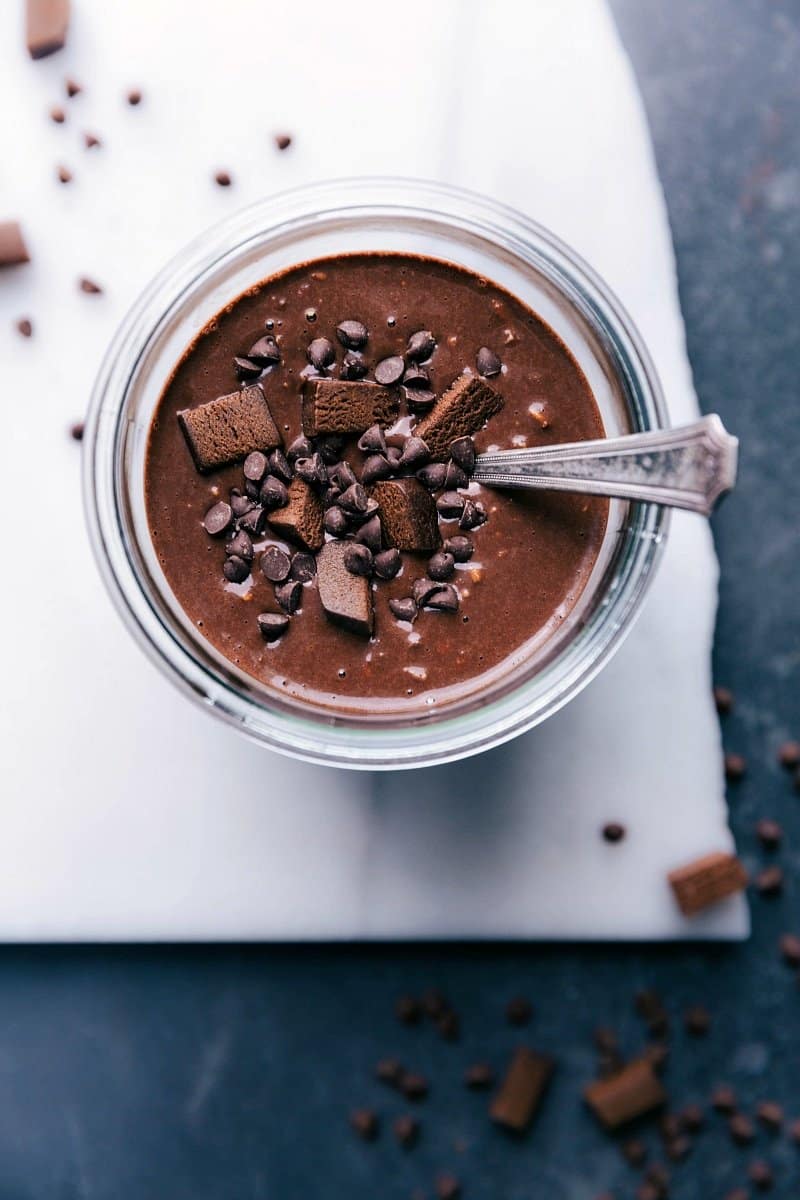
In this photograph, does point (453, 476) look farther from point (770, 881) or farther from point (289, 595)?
point (770, 881)

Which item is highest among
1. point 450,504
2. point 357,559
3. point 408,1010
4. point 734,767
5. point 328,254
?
point 328,254

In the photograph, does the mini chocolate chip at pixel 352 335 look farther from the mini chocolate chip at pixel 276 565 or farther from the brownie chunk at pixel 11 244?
the brownie chunk at pixel 11 244

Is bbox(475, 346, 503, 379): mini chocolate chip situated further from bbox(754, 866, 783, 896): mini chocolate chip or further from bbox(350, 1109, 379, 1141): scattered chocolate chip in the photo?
bbox(350, 1109, 379, 1141): scattered chocolate chip

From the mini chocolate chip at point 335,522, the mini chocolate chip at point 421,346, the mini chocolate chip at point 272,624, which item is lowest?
the mini chocolate chip at point 272,624

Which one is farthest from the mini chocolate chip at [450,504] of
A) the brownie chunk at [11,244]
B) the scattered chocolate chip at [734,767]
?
the brownie chunk at [11,244]

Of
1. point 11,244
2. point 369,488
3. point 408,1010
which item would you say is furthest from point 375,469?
point 408,1010

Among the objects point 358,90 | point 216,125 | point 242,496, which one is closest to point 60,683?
point 242,496

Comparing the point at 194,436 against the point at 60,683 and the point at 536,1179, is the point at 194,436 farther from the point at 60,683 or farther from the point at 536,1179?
the point at 536,1179
